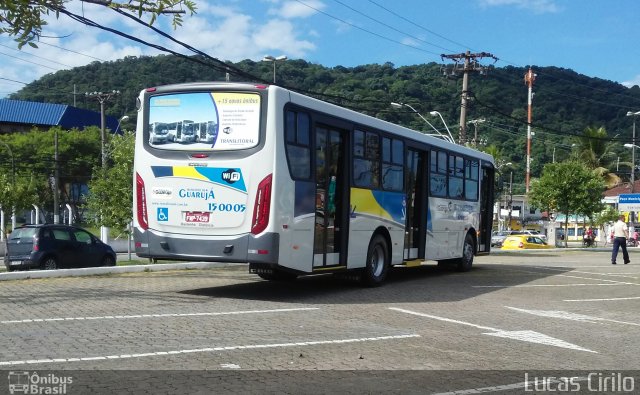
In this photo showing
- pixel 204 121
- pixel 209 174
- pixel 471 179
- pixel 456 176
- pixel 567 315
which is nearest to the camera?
pixel 209 174

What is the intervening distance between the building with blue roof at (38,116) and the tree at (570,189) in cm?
5369

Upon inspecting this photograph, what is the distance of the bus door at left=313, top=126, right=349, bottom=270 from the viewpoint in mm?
12781

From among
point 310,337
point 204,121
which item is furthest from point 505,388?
point 204,121

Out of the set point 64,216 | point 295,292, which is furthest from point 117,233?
point 64,216

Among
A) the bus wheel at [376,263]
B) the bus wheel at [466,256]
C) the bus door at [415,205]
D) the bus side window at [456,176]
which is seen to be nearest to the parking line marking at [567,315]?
the bus wheel at [376,263]

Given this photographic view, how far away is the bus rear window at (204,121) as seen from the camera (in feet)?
38.6

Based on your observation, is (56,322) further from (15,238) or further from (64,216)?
(64,216)

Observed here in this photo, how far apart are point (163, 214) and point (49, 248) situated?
32.5 feet

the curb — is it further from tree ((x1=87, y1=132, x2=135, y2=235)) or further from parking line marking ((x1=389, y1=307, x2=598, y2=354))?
parking line marking ((x1=389, y1=307, x2=598, y2=354))

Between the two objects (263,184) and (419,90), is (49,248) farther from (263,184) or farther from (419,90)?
(419,90)

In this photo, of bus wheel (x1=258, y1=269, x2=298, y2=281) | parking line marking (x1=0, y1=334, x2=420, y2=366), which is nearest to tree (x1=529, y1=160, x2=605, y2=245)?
bus wheel (x1=258, y1=269, x2=298, y2=281)

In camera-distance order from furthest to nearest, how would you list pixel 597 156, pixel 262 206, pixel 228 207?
pixel 597 156 → pixel 228 207 → pixel 262 206

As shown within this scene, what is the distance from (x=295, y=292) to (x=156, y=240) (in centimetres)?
313

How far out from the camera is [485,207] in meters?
22.1
